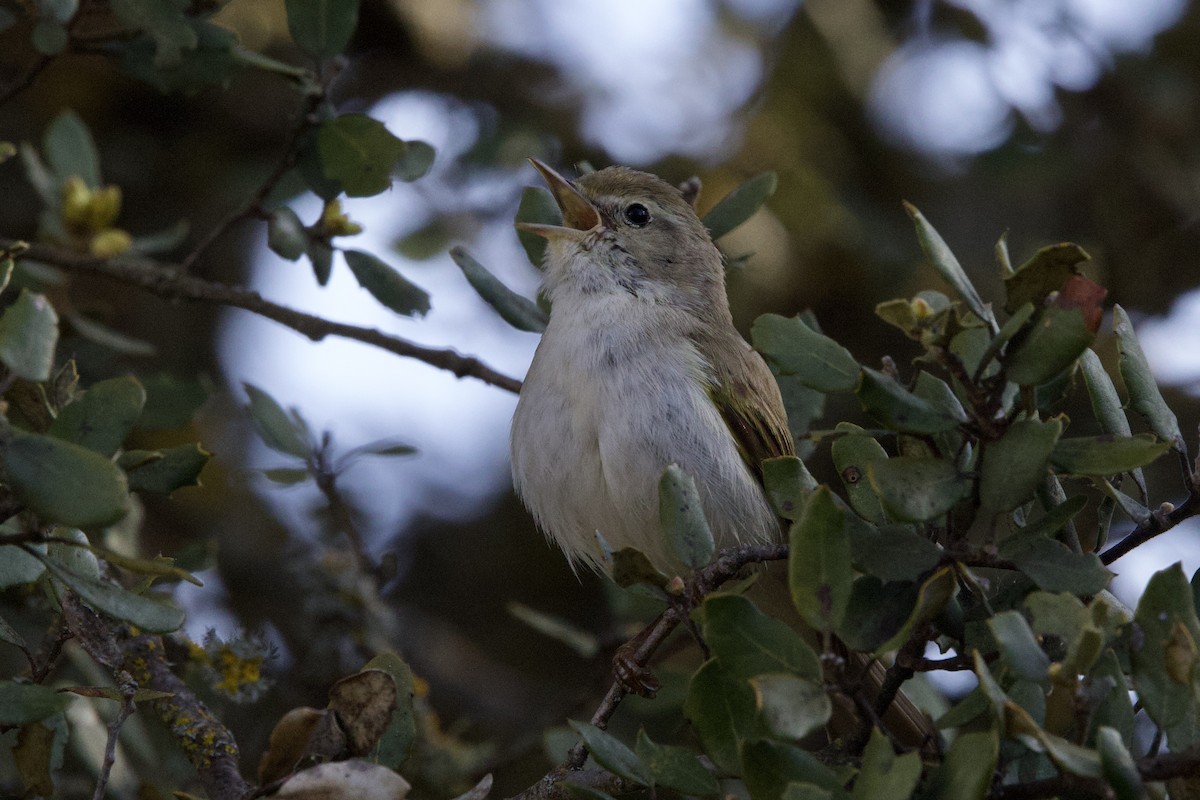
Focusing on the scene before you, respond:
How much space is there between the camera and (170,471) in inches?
90.7

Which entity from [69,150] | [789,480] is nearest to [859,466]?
[789,480]

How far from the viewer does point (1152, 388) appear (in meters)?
2.29

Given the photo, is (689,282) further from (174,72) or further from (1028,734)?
(1028,734)

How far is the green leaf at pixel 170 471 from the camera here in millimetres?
2285

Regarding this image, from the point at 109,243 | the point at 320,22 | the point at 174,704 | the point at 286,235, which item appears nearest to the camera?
the point at 174,704

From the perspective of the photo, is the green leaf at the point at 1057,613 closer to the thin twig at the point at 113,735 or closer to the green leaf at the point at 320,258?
the thin twig at the point at 113,735

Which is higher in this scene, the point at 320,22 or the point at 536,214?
the point at 536,214

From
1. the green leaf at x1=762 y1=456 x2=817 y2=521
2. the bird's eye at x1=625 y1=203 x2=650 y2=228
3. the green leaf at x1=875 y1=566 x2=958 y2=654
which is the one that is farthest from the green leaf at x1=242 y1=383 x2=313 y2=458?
the green leaf at x1=875 y1=566 x2=958 y2=654

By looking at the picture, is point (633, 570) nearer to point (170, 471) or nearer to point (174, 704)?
point (170, 471)

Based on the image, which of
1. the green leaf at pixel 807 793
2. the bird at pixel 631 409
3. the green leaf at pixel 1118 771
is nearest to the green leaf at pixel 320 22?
the bird at pixel 631 409

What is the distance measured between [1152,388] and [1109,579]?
0.45m

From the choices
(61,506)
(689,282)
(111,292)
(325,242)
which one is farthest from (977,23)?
(61,506)

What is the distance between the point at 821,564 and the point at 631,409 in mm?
1873

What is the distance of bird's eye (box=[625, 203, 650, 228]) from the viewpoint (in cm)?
470
